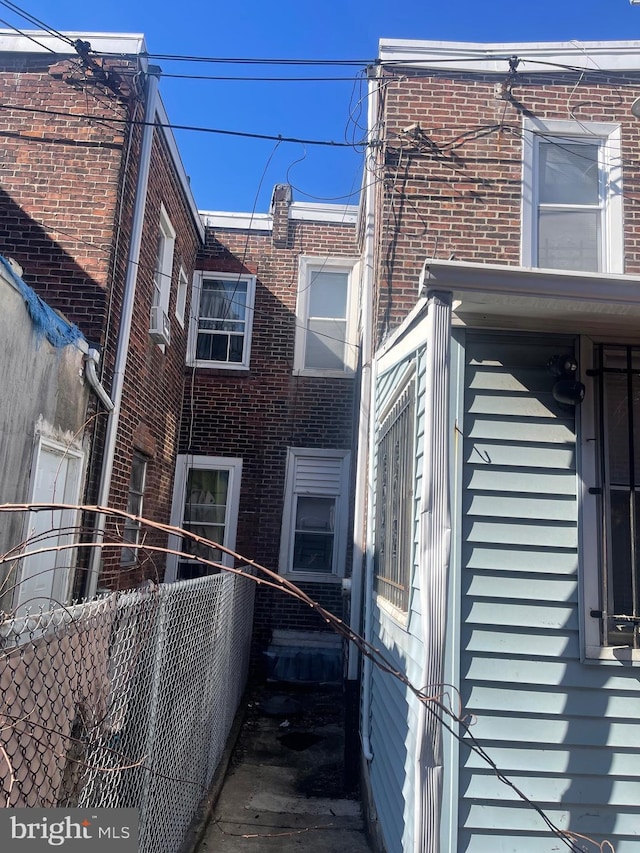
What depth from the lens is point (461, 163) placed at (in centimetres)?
632

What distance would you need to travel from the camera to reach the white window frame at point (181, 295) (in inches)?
351

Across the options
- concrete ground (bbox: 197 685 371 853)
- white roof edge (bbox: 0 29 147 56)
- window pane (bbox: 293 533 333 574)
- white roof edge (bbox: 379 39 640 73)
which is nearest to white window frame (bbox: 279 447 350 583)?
window pane (bbox: 293 533 333 574)

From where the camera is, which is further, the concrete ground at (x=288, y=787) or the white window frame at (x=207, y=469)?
the white window frame at (x=207, y=469)

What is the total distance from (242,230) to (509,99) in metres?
4.70

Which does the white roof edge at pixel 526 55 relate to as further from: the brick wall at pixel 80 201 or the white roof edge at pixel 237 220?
the white roof edge at pixel 237 220

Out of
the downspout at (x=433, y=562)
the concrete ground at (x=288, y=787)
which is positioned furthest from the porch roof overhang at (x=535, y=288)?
the concrete ground at (x=288, y=787)

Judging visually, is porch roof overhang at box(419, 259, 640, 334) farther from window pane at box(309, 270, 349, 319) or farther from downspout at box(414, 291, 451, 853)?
window pane at box(309, 270, 349, 319)

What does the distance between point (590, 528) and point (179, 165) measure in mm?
6898

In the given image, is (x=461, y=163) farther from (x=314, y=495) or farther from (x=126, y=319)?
(x=314, y=495)

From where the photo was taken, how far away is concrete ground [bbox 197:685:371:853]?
437 centimetres

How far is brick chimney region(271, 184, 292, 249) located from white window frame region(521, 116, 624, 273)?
4286 millimetres

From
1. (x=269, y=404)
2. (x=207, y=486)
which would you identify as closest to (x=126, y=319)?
(x=269, y=404)

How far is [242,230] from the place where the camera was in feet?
32.8

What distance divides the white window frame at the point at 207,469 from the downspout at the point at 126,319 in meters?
2.95
